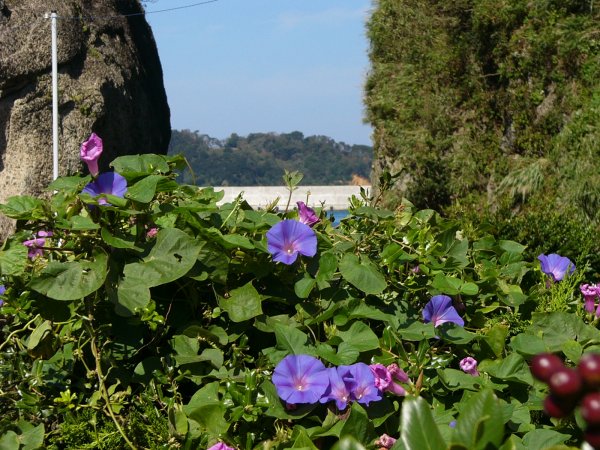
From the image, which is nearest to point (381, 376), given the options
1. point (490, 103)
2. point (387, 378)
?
point (387, 378)

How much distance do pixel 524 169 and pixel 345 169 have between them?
103 meters

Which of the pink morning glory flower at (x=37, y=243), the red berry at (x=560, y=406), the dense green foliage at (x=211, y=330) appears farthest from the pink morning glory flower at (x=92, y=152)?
the red berry at (x=560, y=406)

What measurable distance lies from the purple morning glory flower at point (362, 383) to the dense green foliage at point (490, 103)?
6.30 m

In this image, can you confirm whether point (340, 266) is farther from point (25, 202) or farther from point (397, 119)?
point (397, 119)

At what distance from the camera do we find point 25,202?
1.57m

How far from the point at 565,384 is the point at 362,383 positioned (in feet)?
3.20

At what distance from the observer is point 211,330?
62.9 inches

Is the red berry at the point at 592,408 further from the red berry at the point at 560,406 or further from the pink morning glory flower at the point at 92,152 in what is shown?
the pink morning glory flower at the point at 92,152

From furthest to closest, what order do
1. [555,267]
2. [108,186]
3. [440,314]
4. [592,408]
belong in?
[555,267] → [440,314] → [108,186] → [592,408]

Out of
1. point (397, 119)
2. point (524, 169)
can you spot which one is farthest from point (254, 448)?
point (397, 119)

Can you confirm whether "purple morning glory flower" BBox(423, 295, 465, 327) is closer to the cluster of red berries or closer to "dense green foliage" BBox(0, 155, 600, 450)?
"dense green foliage" BBox(0, 155, 600, 450)

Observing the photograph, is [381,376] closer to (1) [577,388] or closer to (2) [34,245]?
(2) [34,245]

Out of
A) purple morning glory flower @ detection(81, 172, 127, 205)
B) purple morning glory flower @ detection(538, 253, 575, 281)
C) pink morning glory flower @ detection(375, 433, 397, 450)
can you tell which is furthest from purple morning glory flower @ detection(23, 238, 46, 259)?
purple morning glory flower @ detection(538, 253, 575, 281)

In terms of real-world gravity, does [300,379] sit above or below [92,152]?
below
